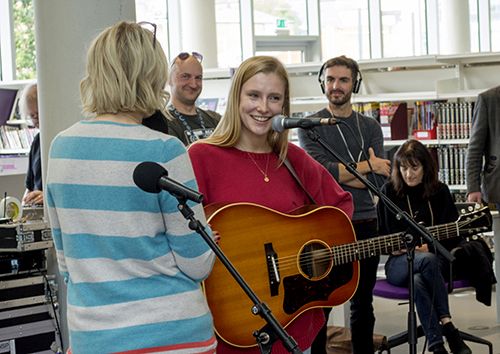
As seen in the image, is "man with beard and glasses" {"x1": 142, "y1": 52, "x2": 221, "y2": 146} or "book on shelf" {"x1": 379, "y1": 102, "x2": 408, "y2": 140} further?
"book on shelf" {"x1": 379, "y1": 102, "x2": 408, "y2": 140}

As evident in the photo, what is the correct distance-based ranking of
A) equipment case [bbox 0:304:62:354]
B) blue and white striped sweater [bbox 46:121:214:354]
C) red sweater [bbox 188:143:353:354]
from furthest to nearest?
equipment case [bbox 0:304:62:354]
red sweater [bbox 188:143:353:354]
blue and white striped sweater [bbox 46:121:214:354]

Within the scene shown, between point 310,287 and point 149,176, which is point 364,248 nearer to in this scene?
point 310,287

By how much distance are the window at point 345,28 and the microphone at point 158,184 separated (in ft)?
25.4

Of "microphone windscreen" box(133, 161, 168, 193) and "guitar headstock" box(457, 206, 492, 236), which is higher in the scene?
"microphone windscreen" box(133, 161, 168, 193)

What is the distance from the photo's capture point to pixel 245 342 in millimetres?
1756

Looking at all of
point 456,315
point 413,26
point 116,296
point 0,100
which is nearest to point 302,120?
point 116,296

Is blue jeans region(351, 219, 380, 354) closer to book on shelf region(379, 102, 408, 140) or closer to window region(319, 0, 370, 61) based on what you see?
book on shelf region(379, 102, 408, 140)

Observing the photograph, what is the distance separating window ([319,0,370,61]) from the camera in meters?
8.55

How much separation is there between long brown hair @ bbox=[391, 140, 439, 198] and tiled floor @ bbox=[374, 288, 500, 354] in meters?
1.04

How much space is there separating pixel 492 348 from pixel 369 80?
9.50 ft

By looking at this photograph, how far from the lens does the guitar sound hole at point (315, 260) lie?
1953 millimetres

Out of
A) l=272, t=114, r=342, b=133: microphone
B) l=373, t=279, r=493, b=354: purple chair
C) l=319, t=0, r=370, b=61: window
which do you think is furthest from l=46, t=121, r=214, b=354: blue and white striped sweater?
l=319, t=0, r=370, b=61: window

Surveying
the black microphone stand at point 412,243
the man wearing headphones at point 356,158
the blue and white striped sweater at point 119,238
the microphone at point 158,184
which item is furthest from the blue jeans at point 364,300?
the microphone at point 158,184

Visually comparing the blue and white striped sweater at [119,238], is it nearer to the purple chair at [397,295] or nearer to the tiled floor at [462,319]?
the purple chair at [397,295]
